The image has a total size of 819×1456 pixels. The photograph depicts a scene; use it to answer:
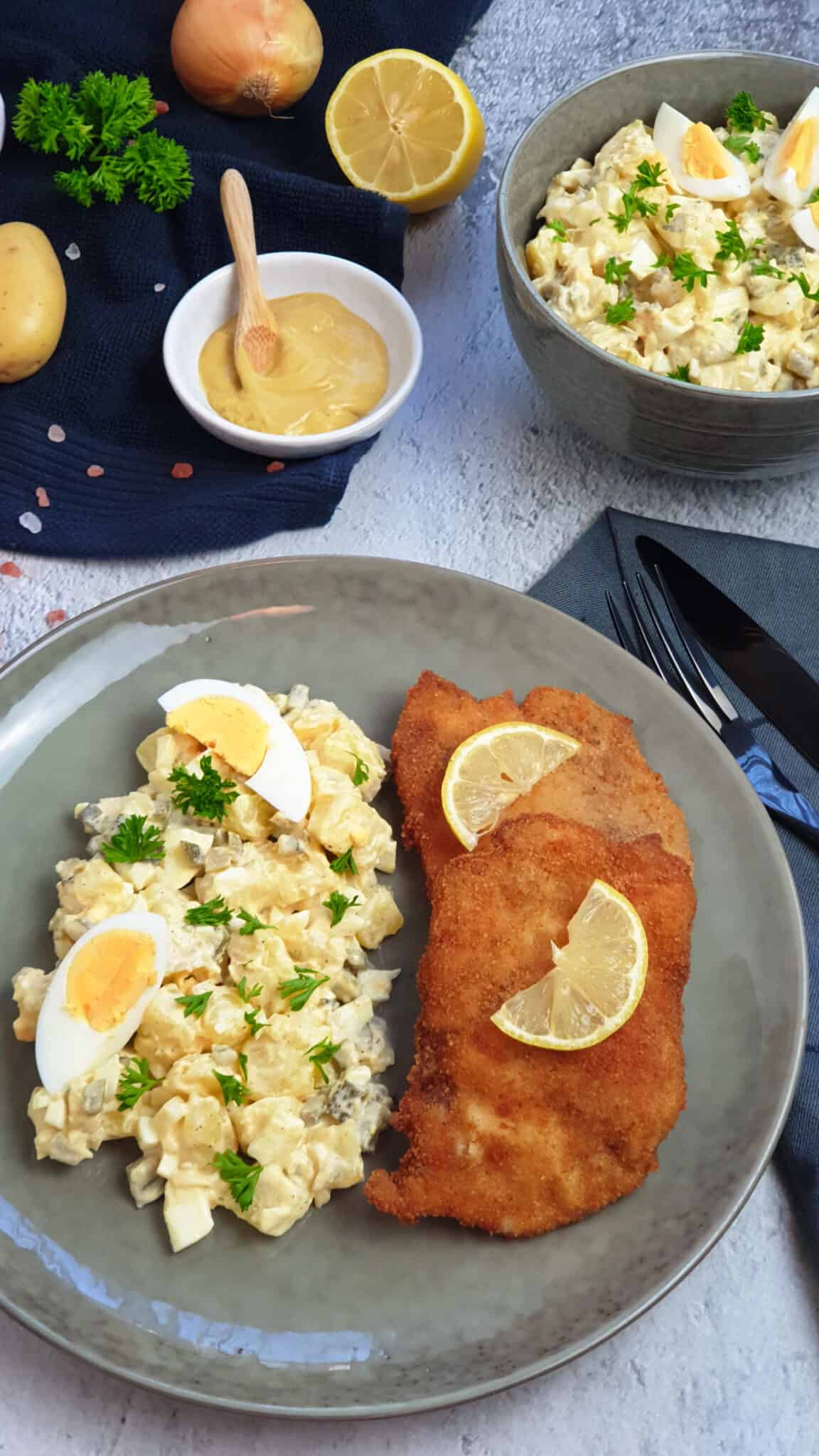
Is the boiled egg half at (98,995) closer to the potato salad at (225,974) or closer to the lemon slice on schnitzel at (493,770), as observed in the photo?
the potato salad at (225,974)

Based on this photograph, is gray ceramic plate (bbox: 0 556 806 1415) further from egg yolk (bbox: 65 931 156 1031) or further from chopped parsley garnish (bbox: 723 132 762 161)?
chopped parsley garnish (bbox: 723 132 762 161)

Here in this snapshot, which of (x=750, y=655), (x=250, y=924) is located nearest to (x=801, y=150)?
(x=750, y=655)

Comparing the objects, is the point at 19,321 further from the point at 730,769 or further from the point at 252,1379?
the point at 252,1379

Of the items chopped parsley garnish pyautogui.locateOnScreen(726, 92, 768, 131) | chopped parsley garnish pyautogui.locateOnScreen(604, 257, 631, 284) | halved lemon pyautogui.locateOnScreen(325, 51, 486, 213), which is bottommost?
halved lemon pyautogui.locateOnScreen(325, 51, 486, 213)

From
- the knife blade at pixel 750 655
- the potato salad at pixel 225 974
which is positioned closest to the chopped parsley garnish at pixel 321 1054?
the potato salad at pixel 225 974

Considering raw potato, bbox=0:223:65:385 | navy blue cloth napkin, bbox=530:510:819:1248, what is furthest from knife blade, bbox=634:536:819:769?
raw potato, bbox=0:223:65:385

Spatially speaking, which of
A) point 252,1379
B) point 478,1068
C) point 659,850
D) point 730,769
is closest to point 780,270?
point 730,769
